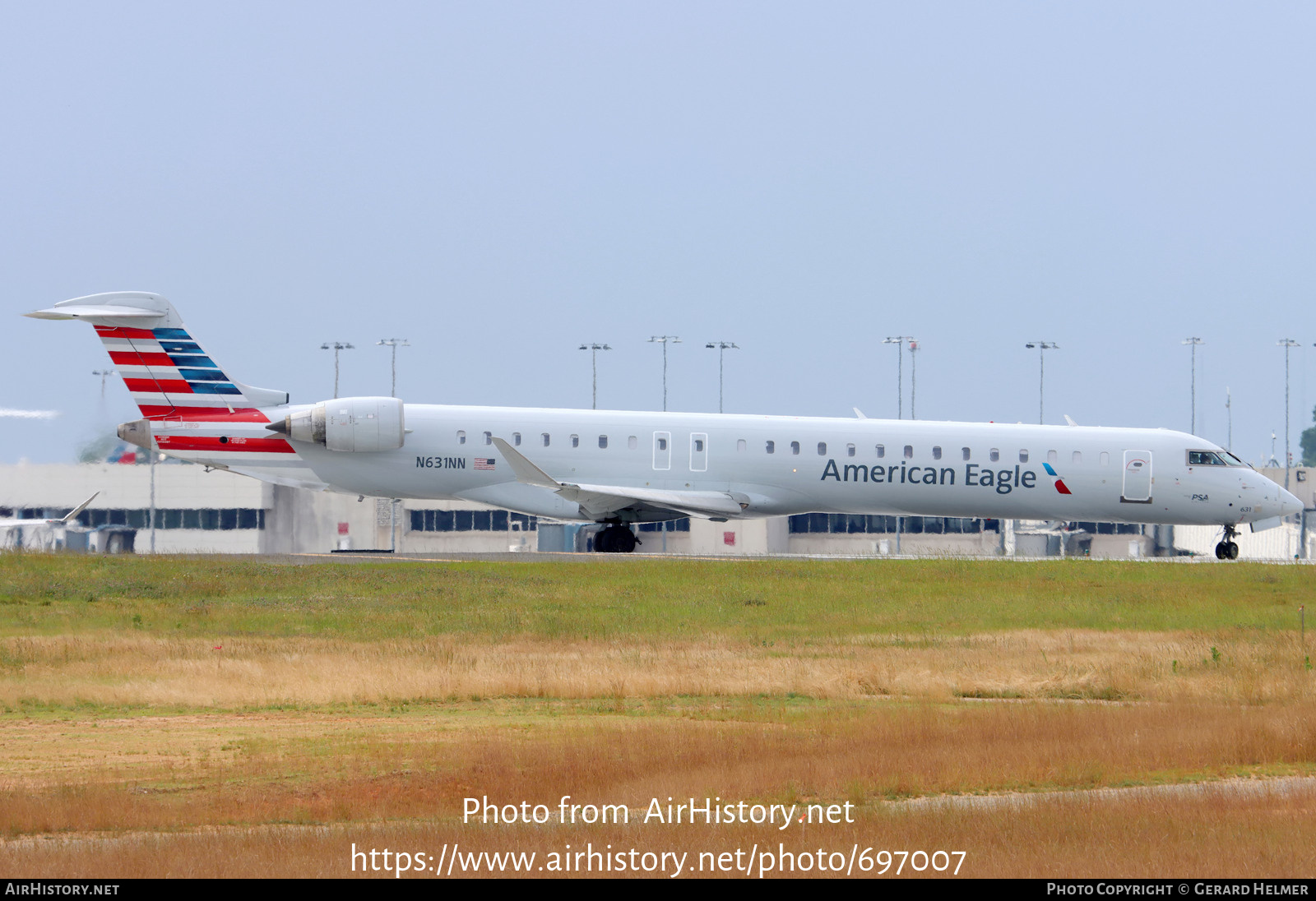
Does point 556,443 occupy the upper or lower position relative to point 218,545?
upper

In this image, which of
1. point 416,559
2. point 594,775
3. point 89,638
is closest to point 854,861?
point 594,775

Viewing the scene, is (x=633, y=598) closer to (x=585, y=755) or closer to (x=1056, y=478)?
(x=1056, y=478)

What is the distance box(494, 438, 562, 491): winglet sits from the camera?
33.5 meters

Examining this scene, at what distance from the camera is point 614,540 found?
36.6 metres

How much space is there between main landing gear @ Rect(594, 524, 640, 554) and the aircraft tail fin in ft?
31.4

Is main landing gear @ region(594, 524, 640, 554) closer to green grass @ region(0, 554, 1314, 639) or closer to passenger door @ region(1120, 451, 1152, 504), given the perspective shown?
green grass @ region(0, 554, 1314, 639)

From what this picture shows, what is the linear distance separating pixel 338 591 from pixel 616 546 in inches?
398

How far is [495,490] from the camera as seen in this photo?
3522 cm

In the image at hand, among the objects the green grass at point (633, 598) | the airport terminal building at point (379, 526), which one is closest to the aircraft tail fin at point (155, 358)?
the green grass at point (633, 598)

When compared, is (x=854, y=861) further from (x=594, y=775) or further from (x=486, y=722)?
(x=486, y=722)

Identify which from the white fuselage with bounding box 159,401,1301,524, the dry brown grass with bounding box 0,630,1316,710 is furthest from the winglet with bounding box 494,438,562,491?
the dry brown grass with bounding box 0,630,1316,710

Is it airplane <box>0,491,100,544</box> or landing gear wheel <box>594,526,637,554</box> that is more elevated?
landing gear wheel <box>594,526,637,554</box>

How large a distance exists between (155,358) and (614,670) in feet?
60.5

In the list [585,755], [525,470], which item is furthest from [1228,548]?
[585,755]
